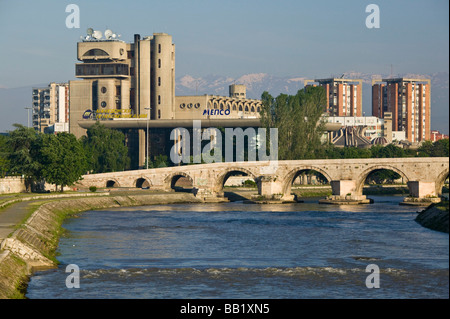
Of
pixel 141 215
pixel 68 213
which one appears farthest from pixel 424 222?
pixel 68 213

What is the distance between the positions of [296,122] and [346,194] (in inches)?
992

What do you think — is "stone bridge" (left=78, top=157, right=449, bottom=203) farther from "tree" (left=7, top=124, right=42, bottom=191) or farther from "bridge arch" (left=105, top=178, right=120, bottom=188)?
"tree" (left=7, top=124, right=42, bottom=191)

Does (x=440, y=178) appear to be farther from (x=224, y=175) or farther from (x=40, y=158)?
(x=40, y=158)

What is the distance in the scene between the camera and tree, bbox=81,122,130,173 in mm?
159250

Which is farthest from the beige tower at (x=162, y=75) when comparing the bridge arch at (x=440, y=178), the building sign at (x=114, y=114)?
the bridge arch at (x=440, y=178)

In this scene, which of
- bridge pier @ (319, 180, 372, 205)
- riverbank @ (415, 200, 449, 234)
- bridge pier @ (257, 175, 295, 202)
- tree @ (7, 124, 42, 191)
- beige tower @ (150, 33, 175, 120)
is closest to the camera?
riverbank @ (415, 200, 449, 234)

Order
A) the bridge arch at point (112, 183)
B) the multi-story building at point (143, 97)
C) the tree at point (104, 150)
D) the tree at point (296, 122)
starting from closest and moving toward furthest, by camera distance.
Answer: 1. the bridge arch at point (112, 183)
2. the tree at point (296, 122)
3. the tree at point (104, 150)
4. the multi-story building at point (143, 97)

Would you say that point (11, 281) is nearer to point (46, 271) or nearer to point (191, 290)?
point (46, 271)

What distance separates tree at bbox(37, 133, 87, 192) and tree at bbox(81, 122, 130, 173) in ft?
112

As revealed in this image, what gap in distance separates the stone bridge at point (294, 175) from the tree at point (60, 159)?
14.0m

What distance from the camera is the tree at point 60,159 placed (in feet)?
370

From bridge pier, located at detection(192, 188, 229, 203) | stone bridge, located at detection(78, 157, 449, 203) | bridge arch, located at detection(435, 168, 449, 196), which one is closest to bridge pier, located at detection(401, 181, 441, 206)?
stone bridge, located at detection(78, 157, 449, 203)

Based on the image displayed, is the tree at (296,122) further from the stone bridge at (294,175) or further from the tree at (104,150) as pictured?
the tree at (104,150)
